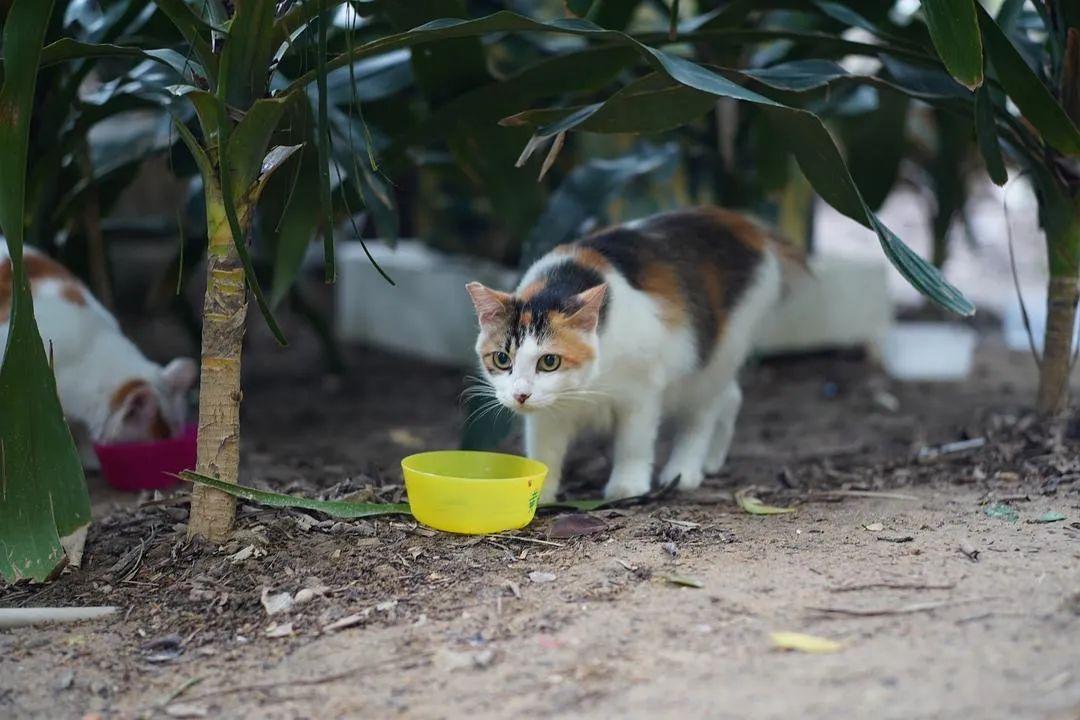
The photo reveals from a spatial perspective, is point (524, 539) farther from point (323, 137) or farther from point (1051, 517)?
point (1051, 517)

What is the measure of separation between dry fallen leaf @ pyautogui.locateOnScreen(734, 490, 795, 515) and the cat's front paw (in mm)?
257

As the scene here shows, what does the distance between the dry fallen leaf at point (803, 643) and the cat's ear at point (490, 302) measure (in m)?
1.14

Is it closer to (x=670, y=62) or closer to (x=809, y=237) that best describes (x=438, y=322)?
(x=809, y=237)

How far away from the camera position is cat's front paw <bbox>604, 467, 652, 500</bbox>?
2.97 m

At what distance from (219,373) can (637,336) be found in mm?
1091

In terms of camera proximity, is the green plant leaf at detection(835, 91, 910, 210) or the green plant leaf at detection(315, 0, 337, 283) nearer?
the green plant leaf at detection(315, 0, 337, 283)

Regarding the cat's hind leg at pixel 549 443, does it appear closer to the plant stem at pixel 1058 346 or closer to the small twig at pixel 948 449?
the small twig at pixel 948 449

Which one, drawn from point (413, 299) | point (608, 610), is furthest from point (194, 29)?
point (413, 299)

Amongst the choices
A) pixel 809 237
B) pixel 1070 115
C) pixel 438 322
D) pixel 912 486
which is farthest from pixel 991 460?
pixel 438 322

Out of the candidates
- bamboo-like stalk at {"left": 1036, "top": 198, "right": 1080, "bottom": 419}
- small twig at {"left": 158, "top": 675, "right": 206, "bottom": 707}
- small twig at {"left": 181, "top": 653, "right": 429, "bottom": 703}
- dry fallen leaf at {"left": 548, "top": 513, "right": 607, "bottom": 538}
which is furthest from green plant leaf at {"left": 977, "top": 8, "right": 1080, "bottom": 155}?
small twig at {"left": 158, "top": 675, "right": 206, "bottom": 707}

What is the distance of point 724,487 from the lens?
323 centimetres

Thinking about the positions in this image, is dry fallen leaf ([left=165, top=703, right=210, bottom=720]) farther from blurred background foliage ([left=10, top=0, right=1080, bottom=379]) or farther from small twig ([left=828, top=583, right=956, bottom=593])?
small twig ([left=828, top=583, right=956, bottom=593])

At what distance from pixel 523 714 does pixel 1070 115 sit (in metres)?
2.20

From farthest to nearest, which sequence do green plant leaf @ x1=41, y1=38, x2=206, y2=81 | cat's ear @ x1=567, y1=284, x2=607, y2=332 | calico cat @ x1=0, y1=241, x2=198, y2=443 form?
1. calico cat @ x1=0, y1=241, x2=198, y2=443
2. cat's ear @ x1=567, y1=284, x2=607, y2=332
3. green plant leaf @ x1=41, y1=38, x2=206, y2=81
